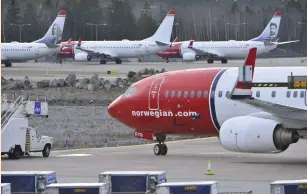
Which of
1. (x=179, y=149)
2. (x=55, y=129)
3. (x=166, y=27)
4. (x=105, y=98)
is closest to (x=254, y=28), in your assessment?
(x=166, y=27)

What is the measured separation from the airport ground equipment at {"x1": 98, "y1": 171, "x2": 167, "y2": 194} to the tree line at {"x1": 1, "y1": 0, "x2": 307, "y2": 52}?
52393mm

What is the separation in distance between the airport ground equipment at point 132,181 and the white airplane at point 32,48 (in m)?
71.5

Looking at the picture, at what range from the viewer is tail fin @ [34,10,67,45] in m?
86.5

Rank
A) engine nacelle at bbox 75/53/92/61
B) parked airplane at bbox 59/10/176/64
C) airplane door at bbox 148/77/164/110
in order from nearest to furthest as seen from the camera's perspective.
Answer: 1. airplane door at bbox 148/77/164/110
2. parked airplane at bbox 59/10/176/64
3. engine nacelle at bbox 75/53/92/61

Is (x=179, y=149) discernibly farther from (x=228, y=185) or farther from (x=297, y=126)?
(x=228, y=185)

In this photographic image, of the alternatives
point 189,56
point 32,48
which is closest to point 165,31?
point 189,56

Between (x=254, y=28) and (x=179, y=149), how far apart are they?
57.0 meters

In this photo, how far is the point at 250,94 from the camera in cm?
2853

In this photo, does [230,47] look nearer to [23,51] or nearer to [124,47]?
[124,47]

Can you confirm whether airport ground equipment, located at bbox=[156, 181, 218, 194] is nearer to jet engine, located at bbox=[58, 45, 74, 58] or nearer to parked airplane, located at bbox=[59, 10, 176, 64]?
parked airplane, located at bbox=[59, 10, 176, 64]

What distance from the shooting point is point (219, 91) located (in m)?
32.1

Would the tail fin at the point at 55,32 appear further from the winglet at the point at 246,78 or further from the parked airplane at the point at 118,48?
the winglet at the point at 246,78

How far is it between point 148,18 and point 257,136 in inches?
2395

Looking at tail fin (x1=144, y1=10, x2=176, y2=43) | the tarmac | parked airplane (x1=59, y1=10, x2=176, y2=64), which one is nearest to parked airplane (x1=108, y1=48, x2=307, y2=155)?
the tarmac
